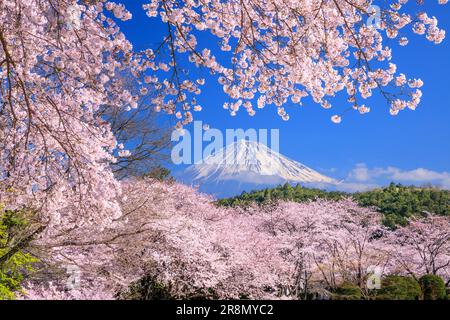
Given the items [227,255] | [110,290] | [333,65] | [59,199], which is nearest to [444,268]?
[227,255]

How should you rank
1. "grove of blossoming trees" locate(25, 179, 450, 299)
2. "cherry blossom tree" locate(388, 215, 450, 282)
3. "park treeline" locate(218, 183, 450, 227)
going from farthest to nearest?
"park treeline" locate(218, 183, 450, 227) < "cherry blossom tree" locate(388, 215, 450, 282) < "grove of blossoming trees" locate(25, 179, 450, 299)

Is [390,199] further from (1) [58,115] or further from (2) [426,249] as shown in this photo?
(1) [58,115]

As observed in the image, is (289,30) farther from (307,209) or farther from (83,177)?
(307,209)

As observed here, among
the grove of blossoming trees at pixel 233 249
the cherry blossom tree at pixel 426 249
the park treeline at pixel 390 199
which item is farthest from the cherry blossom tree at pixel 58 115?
the park treeline at pixel 390 199

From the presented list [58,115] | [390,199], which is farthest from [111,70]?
[390,199]

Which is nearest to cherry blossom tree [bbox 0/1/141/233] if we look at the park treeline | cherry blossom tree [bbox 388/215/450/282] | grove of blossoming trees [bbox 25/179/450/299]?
grove of blossoming trees [bbox 25/179/450/299]

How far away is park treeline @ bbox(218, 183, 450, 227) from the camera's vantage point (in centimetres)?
2511

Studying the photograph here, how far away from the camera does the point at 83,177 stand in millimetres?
4969

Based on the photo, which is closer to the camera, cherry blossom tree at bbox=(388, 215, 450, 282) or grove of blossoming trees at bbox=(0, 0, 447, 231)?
grove of blossoming trees at bbox=(0, 0, 447, 231)

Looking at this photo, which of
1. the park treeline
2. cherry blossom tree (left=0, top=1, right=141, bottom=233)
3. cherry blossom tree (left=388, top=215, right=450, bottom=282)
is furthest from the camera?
the park treeline

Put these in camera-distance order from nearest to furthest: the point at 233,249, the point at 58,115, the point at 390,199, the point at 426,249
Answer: the point at 58,115
the point at 233,249
the point at 426,249
the point at 390,199

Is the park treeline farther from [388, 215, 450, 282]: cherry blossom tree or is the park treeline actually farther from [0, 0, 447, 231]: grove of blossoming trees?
[0, 0, 447, 231]: grove of blossoming trees

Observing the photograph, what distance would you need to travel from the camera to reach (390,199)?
97.8ft
